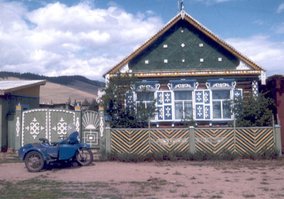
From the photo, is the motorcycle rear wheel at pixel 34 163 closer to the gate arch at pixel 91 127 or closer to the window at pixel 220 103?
the gate arch at pixel 91 127

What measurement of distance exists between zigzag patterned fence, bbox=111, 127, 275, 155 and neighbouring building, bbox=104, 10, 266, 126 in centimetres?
402

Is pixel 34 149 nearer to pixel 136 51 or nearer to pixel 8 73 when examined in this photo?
pixel 136 51

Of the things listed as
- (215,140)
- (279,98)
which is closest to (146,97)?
(215,140)

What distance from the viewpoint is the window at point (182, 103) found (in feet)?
70.6

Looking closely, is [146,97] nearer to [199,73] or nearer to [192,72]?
[192,72]

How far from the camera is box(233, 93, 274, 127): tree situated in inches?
712

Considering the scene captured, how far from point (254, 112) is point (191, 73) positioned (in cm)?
421

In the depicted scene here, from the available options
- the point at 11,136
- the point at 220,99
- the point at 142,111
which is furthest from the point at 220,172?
the point at 11,136

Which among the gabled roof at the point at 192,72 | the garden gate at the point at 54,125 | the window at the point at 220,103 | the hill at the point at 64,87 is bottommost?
the garden gate at the point at 54,125

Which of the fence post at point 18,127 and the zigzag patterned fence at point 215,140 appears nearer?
the zigzag patterned fence at point 215,140

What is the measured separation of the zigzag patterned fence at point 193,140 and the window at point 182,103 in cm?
451

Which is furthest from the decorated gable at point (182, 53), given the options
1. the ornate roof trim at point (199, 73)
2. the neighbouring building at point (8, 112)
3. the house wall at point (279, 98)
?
the neighbouring building at point (8, 112)

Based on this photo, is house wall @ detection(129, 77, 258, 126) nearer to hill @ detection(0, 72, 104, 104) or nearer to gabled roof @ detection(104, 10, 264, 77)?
gabled roof @ detection(104, 10, 264, 77)

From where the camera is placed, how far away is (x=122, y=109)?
18406mm
